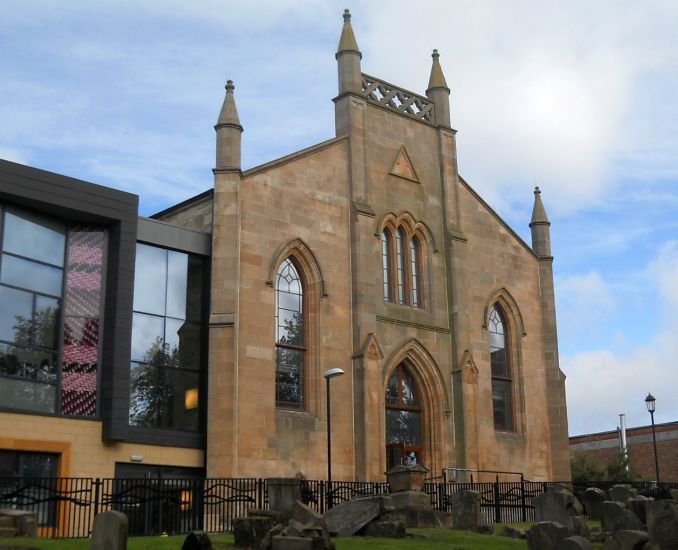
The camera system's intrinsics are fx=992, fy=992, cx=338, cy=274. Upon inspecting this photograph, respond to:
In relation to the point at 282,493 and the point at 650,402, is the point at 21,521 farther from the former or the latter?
the point at 650,402

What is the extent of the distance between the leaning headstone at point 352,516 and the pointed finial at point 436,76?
19.8m

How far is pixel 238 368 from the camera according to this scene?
93.4 feet

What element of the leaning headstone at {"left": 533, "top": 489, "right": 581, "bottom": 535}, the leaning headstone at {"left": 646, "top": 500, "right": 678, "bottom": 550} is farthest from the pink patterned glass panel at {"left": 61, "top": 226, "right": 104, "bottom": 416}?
the leaning headstone at {"left": 646, "top": 500, "right": 678, "bottom": 550}

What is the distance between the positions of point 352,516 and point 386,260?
14.0 metres

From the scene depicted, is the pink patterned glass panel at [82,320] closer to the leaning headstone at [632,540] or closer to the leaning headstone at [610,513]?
the leaning headstone at [610,513]

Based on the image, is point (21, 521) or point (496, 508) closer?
point (21, 521)

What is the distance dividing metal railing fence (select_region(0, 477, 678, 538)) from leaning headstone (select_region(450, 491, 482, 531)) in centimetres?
346

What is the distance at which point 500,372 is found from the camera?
36844mm

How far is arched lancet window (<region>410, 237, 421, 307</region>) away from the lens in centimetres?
3459

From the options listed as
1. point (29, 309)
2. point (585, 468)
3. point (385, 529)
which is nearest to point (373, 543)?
point (385, 529)

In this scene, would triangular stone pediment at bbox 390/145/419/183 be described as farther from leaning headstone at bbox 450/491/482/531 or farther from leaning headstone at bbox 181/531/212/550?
leaning headstone at bbox 181/531/212/550

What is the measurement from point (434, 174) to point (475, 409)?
8701mm

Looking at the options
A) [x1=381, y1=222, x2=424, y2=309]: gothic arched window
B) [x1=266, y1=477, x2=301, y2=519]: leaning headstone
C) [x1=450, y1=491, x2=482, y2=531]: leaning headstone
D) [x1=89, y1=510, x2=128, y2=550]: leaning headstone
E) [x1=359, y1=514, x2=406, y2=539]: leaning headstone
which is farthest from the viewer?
[x1=381, y1=222, x2=424, y2=309]: gothic arched window

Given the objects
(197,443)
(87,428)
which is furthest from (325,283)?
(87,428)
